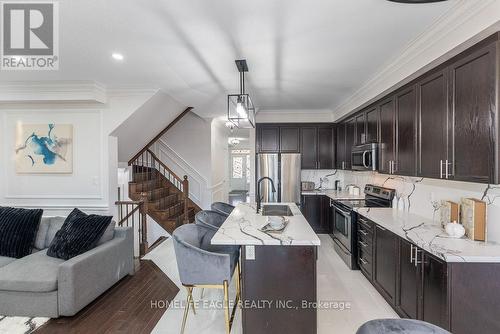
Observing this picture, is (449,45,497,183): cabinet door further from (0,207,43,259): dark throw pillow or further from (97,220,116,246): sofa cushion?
(0,207,43,259): dark throw pillow

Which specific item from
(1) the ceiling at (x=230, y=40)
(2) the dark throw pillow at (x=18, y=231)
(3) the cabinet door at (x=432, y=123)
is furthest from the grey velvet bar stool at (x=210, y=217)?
(3) the cabinet door at (x=432, y=123)

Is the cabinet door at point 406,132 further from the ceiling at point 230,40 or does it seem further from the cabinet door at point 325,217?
the cabinet door at point 325,217

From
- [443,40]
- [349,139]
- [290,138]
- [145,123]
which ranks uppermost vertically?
[443,40]

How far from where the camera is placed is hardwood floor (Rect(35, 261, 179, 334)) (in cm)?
255

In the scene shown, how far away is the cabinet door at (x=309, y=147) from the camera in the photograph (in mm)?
5852

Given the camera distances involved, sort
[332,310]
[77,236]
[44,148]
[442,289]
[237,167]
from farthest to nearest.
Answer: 1. [237,167]
2. [44,148]
3. [77,236]
4. [332,310]
5. [442,289]

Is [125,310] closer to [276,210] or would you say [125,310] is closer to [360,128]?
[276,210]

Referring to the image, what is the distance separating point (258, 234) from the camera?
2.32m

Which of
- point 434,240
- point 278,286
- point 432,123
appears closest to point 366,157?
point 432,123

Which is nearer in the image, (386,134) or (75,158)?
(386,134)

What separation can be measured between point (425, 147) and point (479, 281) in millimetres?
1217

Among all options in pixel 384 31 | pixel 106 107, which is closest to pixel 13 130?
pixel 106 107

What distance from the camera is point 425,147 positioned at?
257 cm

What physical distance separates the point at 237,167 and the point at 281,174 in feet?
27.8
